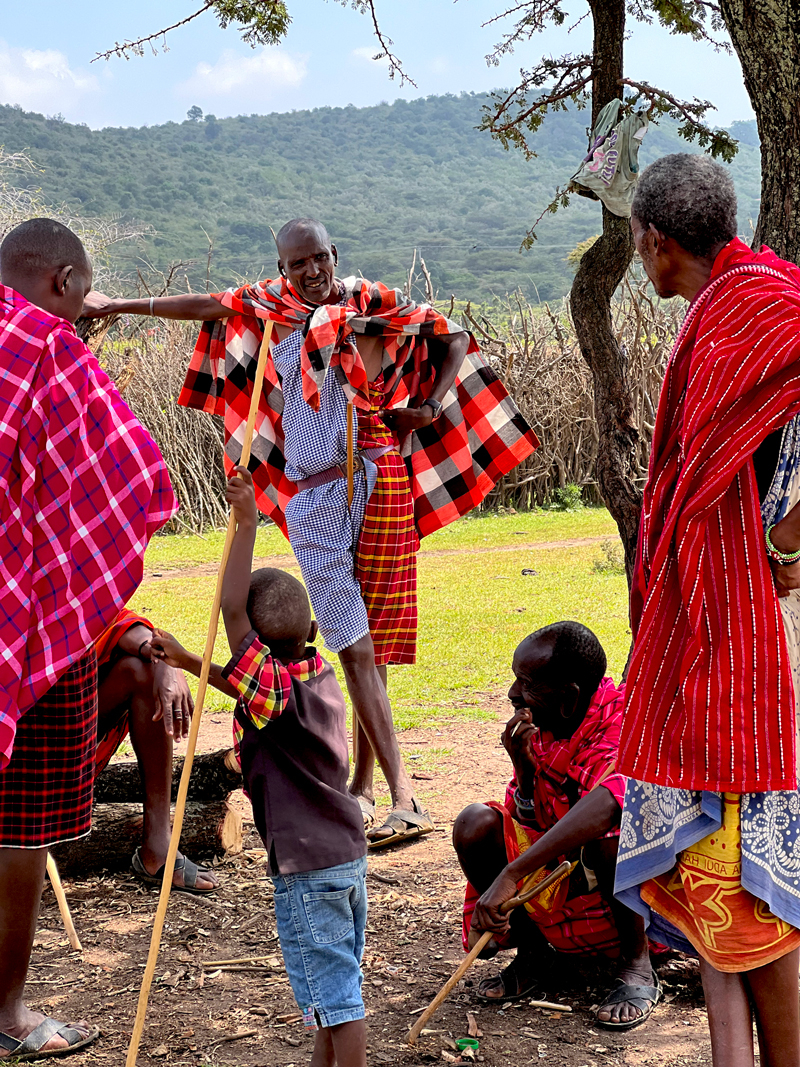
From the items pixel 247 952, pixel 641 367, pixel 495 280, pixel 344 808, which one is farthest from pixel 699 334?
→ pixel 495 280

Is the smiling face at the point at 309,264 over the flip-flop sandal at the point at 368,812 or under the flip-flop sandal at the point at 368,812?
over

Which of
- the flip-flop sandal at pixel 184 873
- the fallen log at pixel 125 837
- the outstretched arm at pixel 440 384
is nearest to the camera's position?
the flip-flop sandal at pixel 184 873

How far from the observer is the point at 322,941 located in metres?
2.26

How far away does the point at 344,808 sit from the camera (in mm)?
2281

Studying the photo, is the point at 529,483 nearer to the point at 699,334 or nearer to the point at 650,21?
the point at 650,21

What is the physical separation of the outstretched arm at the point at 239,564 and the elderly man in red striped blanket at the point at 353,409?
1.58m

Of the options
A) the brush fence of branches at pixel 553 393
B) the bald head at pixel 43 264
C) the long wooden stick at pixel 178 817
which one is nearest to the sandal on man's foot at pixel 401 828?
the long wooden stick at pixel 178 817

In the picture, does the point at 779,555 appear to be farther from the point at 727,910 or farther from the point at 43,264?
the point at 43,264

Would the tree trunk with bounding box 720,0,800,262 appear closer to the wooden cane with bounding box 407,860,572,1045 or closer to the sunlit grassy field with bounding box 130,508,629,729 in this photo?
the wooden cane with bounding box 407,860,572,1045

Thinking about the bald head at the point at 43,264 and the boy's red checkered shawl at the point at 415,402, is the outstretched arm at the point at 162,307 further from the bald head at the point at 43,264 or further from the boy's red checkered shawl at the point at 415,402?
the bald head at the point at 43,264

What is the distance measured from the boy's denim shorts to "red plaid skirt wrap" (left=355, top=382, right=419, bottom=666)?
193cm

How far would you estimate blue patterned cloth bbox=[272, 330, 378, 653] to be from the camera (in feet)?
13.1

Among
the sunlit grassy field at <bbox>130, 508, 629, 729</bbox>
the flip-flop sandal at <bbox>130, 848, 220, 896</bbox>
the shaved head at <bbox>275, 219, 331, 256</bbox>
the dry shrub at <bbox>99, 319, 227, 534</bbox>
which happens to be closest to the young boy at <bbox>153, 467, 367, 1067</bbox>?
the flip-flop sandal at <bbox>130, 848, 220, 896</bbox>

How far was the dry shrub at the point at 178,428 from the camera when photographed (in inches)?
513
